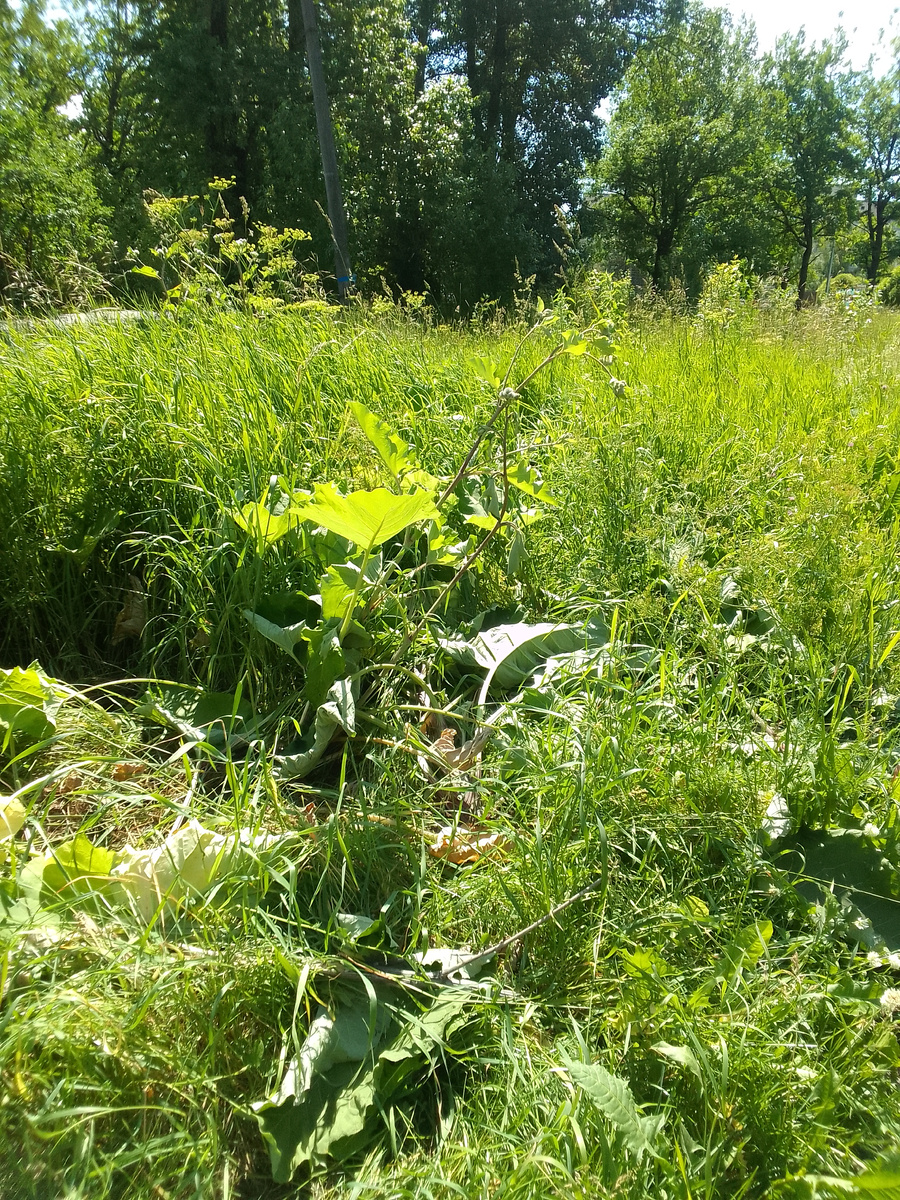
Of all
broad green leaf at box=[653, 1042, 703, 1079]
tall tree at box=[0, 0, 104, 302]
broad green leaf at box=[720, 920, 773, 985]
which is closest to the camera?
broad green leaf at box=[653, 1042, 703, 1079]

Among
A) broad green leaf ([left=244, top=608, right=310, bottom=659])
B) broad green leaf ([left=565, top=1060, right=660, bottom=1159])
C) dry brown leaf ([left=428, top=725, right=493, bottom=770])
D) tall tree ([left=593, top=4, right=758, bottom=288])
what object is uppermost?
tall tree ([left=593, top=4, right=758, bottom=288])

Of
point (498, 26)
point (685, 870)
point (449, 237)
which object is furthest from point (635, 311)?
point (498, 26)

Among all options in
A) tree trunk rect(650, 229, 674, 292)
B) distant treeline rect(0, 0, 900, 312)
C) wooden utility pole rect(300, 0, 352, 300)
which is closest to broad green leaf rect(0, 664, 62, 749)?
wooden utility pole rect(300, 0, 352, 300)

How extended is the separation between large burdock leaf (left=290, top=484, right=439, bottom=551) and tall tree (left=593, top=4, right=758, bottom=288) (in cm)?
3068

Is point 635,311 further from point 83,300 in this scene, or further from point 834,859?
point 834,859

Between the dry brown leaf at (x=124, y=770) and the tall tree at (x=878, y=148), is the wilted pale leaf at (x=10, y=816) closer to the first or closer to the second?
the dry brown leaf at (x=124, y=770)

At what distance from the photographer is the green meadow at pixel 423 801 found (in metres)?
1.06

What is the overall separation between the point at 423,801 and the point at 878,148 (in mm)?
47403

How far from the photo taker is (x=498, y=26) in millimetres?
22203

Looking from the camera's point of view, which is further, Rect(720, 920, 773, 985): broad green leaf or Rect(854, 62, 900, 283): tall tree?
Rect(854, 62, 900, 283): tall tree

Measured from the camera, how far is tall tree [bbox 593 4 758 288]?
28797mm

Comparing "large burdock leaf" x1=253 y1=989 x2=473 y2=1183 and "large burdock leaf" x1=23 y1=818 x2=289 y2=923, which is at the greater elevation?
"large burdock leaf" x1=23 y1=818 x2=289 y2=923

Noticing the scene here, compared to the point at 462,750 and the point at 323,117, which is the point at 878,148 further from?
the point at 462,750

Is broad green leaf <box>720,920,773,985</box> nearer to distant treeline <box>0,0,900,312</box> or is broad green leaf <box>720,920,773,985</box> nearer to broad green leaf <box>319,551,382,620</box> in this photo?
broad green leaf <box>319,551,382,620</box>
